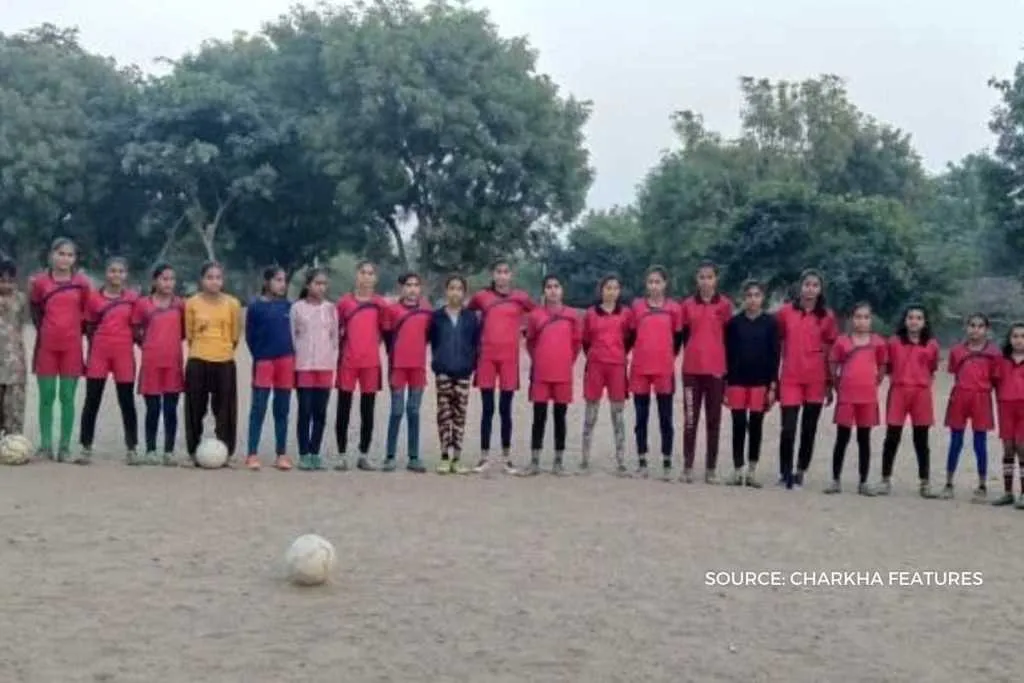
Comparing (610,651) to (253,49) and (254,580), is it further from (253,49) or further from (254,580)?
(253,49)

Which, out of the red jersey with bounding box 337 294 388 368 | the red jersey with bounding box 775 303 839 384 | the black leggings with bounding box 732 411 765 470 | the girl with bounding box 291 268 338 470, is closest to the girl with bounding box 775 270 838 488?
the red jersey with bounding box 775 303 839 384

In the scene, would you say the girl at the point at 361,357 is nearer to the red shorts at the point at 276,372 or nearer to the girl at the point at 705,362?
the red shorts at the point at 276,372

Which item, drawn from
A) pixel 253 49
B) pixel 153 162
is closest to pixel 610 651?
pixel 153 162

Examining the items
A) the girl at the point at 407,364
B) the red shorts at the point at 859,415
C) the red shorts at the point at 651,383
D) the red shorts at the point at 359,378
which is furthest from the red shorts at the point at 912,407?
the red shorts at the point at 359,378

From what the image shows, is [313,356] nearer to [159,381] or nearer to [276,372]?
[276,372]

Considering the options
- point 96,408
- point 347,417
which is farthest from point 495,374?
point 96,408

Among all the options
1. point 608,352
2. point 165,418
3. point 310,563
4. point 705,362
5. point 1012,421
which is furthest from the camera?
point 608,352

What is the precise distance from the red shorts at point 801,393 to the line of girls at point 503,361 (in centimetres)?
1

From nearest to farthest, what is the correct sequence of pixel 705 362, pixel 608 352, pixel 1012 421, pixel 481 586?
1. pixel 481 586
2. pixel 1012 421
3. pixel 705 362
4. pixel 608 352

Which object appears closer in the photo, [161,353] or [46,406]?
[161,353]

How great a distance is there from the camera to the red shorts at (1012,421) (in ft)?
34.8

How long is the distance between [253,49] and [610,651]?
4154 cm

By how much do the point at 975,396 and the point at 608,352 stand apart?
2950 mm

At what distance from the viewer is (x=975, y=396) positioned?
10.8 meters
